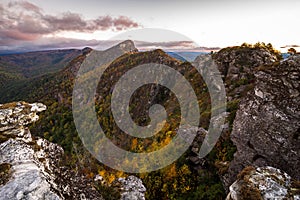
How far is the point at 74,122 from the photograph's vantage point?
6949 inches

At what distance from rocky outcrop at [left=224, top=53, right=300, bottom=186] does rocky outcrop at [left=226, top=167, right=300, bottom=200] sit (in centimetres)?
323

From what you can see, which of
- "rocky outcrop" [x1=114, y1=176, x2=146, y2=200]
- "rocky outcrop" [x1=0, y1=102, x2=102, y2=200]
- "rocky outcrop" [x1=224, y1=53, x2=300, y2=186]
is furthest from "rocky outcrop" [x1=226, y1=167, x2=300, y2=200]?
"rocky outcrop" [x1=0, y1=102, x2=102, y2=200]

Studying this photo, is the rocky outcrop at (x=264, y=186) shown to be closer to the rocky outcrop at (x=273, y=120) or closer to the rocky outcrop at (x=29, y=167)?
the rocky outcrop at (x=273, y=120)

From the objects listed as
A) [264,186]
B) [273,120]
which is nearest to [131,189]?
[264,186]

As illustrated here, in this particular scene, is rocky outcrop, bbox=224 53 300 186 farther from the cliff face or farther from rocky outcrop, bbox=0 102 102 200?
rocky outcrop, bbox=0 102 102 200

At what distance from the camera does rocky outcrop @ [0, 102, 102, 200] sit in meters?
9.69

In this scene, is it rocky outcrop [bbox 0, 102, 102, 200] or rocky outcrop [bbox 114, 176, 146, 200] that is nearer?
rocky outcrop [bbox 0, 102, 102, 200]

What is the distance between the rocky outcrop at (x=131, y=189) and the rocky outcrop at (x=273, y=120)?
380 inches

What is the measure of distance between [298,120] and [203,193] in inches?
580

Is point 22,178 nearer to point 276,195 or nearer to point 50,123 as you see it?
point 276,195

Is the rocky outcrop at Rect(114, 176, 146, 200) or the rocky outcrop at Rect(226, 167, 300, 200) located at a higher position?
the rocky outcrop at Rect(226, 167, 300, 200)

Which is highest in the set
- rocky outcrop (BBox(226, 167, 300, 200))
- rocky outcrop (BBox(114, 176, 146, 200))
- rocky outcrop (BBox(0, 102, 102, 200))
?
rocky outcrop (BBox(0, 102, 102, 200))

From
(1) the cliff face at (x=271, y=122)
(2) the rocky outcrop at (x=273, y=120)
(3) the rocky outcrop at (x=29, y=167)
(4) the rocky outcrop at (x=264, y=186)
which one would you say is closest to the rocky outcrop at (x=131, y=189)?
(3) the rocky outcrop at (x=29, y=167)

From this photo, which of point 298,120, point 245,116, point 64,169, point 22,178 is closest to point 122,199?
point 64,169
